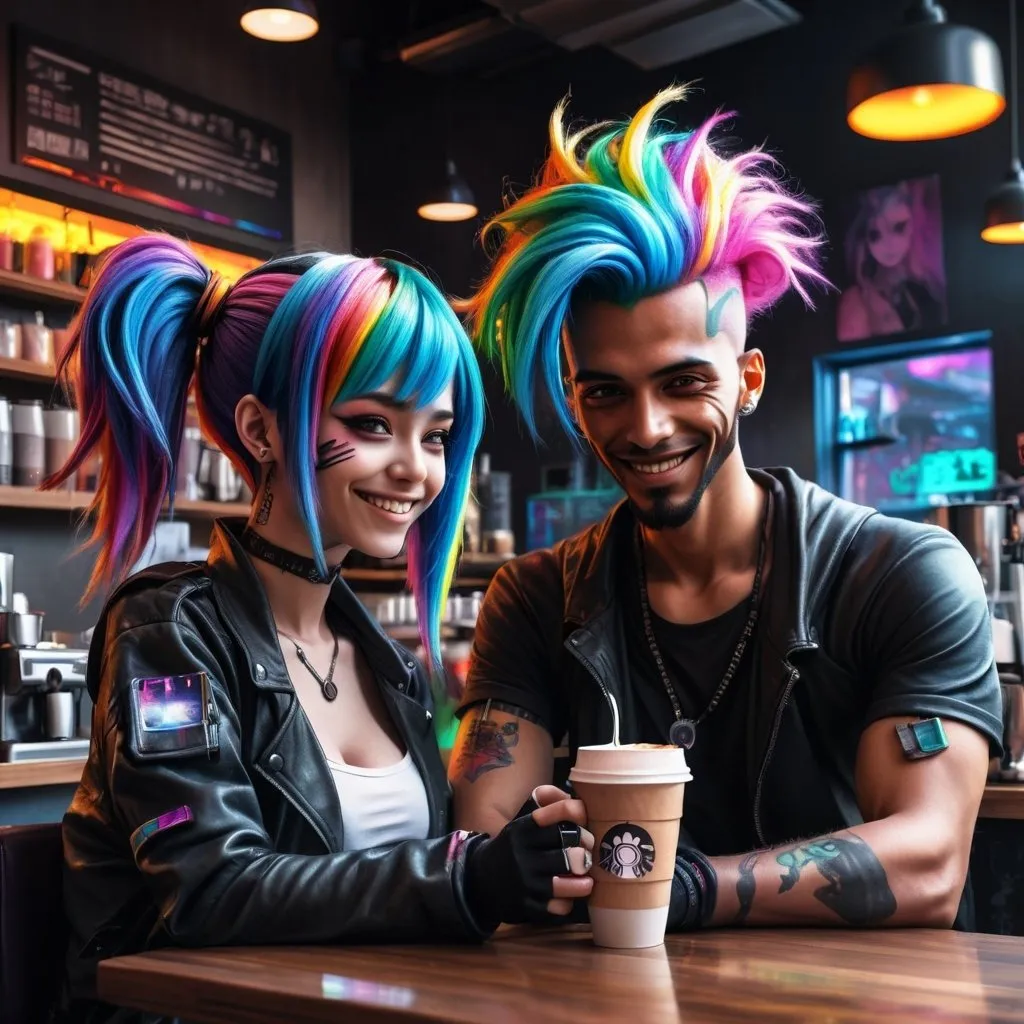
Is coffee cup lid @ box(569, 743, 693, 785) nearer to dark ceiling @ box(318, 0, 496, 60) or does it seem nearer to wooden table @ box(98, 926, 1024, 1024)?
wooden table @ box(98, 926, 1024, 1024)

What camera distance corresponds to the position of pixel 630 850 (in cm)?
127

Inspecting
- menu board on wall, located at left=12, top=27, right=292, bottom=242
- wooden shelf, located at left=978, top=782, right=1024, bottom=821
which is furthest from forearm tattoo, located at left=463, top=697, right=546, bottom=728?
menu board on wall, located at left=12, top=27, right=292, bottom=242

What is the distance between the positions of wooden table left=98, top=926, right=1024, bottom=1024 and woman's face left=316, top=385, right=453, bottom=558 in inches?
20.2

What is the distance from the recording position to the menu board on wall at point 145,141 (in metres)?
5.49

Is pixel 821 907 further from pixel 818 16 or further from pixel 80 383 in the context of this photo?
pixel 818 16

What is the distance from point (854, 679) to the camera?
1769 mm

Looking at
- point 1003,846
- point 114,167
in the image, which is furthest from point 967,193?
point 1003,846

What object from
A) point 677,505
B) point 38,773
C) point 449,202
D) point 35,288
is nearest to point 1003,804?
point 677,505

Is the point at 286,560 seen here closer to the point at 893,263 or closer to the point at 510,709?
the point at 510,709

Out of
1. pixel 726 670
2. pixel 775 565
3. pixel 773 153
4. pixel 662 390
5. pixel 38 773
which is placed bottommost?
Answer: pixel 38 773

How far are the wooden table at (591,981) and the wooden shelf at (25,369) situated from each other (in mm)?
4071

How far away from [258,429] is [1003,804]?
4.38 feet

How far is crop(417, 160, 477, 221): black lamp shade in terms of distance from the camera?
22.7ft

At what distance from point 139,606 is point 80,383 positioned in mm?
355
